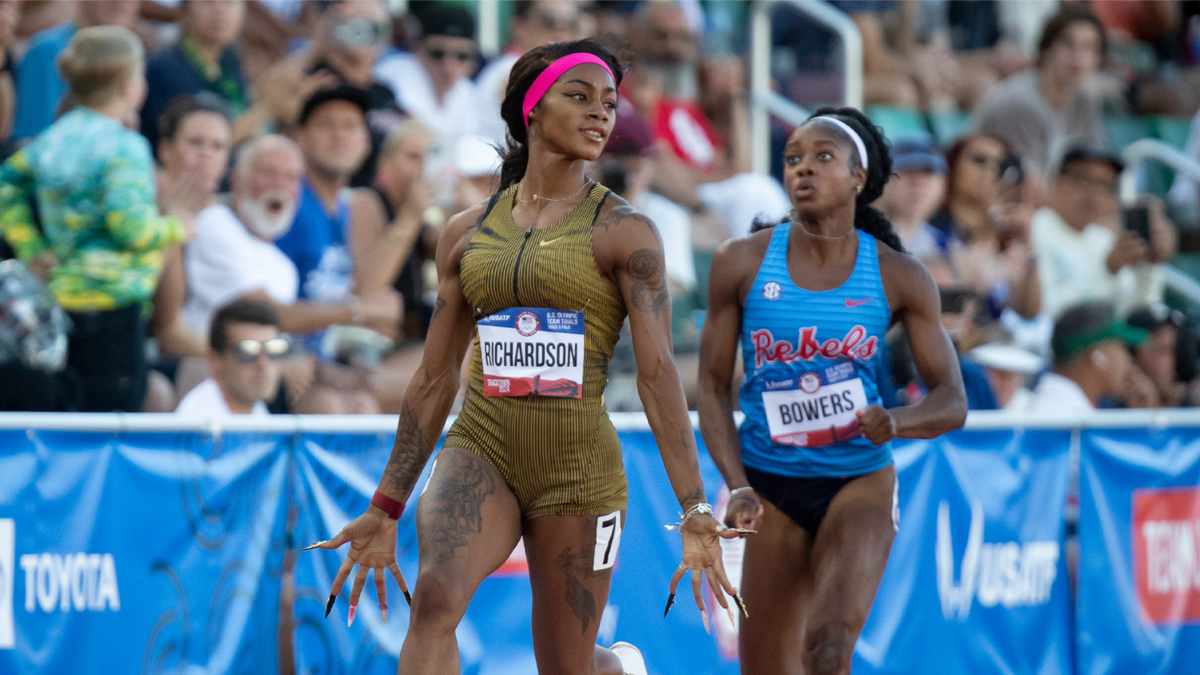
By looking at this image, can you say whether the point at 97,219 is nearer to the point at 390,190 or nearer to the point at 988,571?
the point at 390,190

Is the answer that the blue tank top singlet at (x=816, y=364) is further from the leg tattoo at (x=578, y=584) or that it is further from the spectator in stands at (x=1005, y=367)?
the spectator in stands at (x=1005, y=367)

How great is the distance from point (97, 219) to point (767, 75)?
602cm

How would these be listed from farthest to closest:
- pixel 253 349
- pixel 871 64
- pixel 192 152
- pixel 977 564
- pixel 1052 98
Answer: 1. pixel 871 64
2. pixel 1052 98
3. pixel 192 152
4. pixel 977 564
5. pixel 253 349

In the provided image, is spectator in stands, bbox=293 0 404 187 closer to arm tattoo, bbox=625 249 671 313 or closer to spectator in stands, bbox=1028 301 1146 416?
spectator in stands, bbox=1028 301 1146 416

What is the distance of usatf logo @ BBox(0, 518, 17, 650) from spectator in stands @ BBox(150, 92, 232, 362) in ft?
6.95

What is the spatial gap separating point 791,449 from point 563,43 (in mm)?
1805

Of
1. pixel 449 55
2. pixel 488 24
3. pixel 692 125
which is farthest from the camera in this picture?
pixel 692 125

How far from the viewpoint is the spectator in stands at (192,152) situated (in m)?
7.77

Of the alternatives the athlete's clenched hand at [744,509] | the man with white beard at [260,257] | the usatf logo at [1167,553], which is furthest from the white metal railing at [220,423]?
the man with white beard at [260,257]

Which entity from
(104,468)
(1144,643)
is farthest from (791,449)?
(1144,643)

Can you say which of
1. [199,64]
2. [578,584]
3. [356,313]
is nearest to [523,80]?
[578,584]

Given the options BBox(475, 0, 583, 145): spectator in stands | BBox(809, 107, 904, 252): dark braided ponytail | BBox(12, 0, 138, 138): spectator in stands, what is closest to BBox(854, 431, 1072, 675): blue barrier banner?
BBox(809, 107, 904, 252): dark braided ponytail

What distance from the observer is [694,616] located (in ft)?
22.9

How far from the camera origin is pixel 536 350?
4.58 metres
